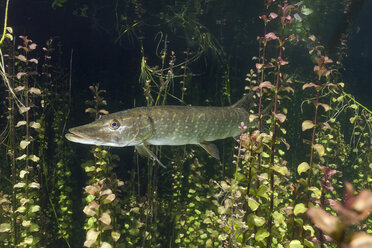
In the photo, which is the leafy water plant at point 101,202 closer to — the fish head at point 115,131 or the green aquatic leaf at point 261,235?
the fish head at point 115,131

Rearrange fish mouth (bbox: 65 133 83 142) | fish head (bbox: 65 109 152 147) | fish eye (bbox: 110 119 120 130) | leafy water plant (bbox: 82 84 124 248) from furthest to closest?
fish eye (bbox: 110 119 120 130), fish head (bbox: 65 109 152 147), fish mouth (bbox: 65 133 83 142), leafy water plant (bbox: 82 84 124 248)

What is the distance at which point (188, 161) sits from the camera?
23.0ft

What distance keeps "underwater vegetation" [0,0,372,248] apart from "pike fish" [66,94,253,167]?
0.14ft

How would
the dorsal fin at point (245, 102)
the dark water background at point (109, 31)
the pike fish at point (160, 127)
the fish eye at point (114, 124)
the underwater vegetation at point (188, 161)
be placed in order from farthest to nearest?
the dark water background at point (109, 31)
the dorsal fin at point (245, 102)
the fish eye at point (114, 124)
the pike fish at point (160, 127)
the underwater vegetation at point (188, 161)

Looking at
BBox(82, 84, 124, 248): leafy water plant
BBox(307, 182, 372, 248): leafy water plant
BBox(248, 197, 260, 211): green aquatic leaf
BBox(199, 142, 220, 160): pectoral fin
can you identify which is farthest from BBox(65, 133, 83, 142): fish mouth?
BBox(307, 182, 372, 248): leafy water plant

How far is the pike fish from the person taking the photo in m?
3.80

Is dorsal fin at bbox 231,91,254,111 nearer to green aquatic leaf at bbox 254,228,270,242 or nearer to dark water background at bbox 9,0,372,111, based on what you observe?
green aquatic leaf at bbox 254,228,270,242

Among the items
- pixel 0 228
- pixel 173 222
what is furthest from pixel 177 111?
pixel 0 228

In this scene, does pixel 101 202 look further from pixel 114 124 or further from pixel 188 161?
pixel 188 161

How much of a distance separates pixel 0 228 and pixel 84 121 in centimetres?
584

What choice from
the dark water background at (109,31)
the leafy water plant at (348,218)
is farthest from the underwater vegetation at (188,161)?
the dark water background at (109,31)

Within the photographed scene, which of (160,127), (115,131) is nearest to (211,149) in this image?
(160,127)

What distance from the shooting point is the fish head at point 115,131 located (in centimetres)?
361

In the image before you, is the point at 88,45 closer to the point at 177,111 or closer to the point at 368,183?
the point at 177,111
